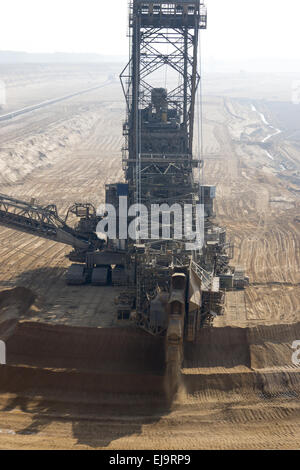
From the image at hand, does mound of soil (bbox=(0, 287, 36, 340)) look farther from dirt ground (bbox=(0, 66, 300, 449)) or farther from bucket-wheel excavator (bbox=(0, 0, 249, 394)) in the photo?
bucket-wheel excavator (bbox=(0, 0, 249, 394))

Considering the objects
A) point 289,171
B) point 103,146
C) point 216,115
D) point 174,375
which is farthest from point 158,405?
point 216,115

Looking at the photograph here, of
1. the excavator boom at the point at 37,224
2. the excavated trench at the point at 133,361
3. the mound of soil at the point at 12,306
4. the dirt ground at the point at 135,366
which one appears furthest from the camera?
the excavator boom at the point at 37,224

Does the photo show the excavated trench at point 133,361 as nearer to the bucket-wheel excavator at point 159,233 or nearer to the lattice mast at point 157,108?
the bucket-wheel excavator at point 159,233

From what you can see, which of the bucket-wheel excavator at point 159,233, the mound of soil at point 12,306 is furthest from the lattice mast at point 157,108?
the mound of soil at point 12,306

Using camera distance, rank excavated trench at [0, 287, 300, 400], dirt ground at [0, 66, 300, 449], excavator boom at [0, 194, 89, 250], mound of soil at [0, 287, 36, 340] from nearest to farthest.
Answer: dirt ground at [0, 66, 300, 449] → excavated trench at [0, 287, 300, 400] → mound of soil at [0, 287, 36, 340] → excavator boom at [0, 194, 89, 250]

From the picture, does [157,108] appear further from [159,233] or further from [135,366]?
[135,366]

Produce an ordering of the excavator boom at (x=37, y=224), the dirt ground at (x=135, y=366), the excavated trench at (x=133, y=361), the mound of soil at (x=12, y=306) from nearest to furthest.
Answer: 1. the dirt ground at (x=135, y=366)
2. the excavated trench at (x=133, y=361)
3. the mound of soil at (x=12, y=306)
4. the excavator boom at (x=37, y=224)

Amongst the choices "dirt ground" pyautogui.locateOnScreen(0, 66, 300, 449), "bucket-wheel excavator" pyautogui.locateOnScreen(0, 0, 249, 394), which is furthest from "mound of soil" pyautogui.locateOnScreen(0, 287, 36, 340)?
"bucket-wheel excavator" pyautogui.locateOnScreen(0, 0, 249, 394)

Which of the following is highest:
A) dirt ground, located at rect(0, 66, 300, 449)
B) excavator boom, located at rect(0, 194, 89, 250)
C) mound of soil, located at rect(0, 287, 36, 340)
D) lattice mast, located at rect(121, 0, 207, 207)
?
lattice mast, located at rect(121, 0, 207, 207)

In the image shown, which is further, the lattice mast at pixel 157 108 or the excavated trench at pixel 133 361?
the lattice mast at pixel 157 108
